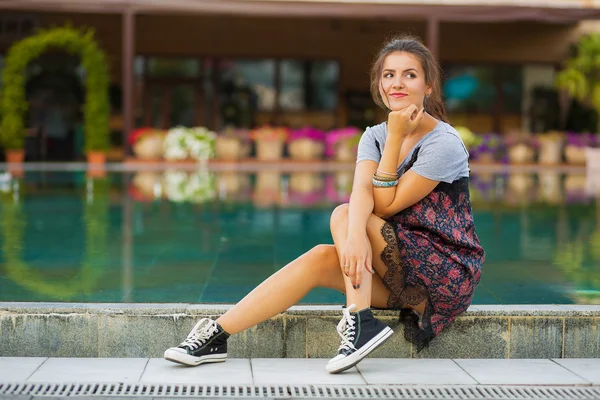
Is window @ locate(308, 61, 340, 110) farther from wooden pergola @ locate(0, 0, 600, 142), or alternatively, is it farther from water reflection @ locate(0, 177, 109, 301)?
water reflection @ locate(0, 177, 109, 301)

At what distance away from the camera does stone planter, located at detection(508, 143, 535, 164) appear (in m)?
21.3

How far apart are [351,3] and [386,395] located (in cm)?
1681

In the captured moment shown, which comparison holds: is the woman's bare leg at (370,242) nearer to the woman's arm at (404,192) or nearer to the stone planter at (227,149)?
the woman's arm at (404,192)

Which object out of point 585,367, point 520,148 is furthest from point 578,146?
point 585,367

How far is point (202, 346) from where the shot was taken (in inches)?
144

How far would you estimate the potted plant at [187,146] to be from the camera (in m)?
19.7

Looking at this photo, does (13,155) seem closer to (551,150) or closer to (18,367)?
(551,150)

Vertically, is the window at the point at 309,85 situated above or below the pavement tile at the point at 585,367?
above

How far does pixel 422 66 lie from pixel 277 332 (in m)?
1.22

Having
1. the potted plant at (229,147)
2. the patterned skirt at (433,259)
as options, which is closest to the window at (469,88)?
the potted plant at (229,147)

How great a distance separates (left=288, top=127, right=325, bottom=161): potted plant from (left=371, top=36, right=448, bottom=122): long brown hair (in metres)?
16.9

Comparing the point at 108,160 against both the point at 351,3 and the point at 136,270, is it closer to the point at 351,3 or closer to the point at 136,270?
the point at 351,3

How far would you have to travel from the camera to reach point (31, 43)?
765 inches

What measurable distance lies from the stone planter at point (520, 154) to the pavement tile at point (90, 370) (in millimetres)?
18329
